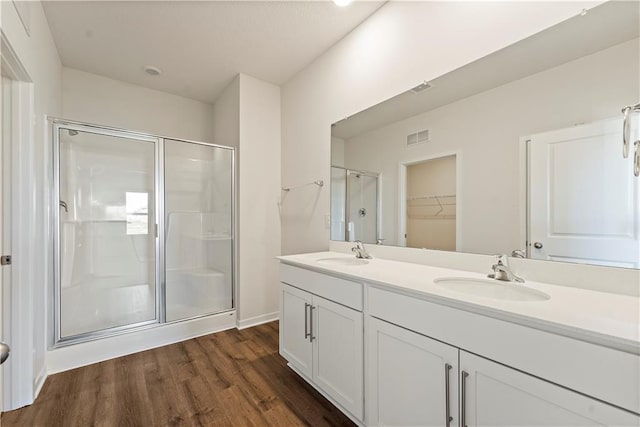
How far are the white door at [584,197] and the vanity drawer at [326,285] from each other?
0.87 meters

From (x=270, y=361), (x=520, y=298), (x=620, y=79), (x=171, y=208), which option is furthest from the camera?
(x=171, y=208)

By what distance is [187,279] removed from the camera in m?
2.98

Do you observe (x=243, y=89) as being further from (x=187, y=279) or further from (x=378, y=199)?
(x=187, y=279)

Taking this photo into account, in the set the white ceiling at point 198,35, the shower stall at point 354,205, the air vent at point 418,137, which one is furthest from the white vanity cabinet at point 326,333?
the white ceiling at point 198,35

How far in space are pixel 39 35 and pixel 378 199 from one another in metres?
2.65

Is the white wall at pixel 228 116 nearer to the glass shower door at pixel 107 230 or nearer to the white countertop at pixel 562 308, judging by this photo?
the glass shower door at pixel 107 230

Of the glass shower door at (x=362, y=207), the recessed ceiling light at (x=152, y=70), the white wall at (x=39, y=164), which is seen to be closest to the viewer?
the white wall at (x=39, y=164)

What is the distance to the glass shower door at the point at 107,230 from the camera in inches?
99.3

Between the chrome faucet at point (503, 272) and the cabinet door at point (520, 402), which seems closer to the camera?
the cabinet door at point (520, 402)

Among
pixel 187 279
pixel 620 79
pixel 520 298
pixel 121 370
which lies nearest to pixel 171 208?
pixel 187 279

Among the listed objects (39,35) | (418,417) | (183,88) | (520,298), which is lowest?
(418,417)

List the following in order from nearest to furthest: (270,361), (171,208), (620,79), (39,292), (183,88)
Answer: (620,79) < (39,292) < (270,361) < (171,208) < (183,88)

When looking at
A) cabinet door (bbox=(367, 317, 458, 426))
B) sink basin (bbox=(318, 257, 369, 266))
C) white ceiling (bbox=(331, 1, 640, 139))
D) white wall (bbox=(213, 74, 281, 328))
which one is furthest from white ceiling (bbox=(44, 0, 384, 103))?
cabinet door (bbox=(367, 317, 458, 426))

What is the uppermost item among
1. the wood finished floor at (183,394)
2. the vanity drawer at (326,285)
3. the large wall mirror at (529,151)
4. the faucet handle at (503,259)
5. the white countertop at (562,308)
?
the large wall mirror at (529,151)
